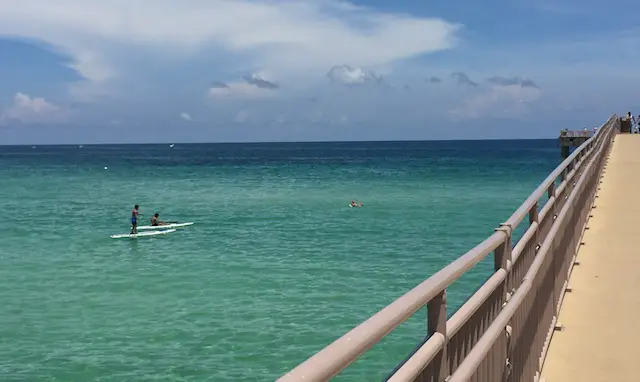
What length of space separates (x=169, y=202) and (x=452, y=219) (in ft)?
87.7

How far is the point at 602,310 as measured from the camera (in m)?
7.61

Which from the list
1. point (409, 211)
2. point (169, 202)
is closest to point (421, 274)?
point (409, 211)

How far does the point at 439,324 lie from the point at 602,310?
5063 mm

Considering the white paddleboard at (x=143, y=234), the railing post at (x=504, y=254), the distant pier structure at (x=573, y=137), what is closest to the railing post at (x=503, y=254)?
the railing post at (x=504, y=254)

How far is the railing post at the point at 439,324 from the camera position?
10.2 feet

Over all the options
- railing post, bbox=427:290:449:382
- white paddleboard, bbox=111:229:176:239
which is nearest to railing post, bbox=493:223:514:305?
railing post, bbox=427:290:449:382

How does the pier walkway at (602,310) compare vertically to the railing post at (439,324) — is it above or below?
below

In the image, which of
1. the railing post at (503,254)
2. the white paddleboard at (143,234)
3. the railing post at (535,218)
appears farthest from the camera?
the white paddleboard at (143,234)

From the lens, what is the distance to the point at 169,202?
5912cm

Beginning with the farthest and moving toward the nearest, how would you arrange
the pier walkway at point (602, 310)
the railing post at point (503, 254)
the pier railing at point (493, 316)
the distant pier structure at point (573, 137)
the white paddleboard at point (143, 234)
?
1. the distant pier structure at point (573, 137)
2. the white paddleboard at point (143, 234)
3. the pier walkway at point (602, 310)
4. the railing post at point (503, 254)
5. the pier railing at point (493, 316)

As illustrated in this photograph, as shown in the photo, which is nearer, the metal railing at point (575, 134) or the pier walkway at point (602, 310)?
the pier walkway at point (602, 310)

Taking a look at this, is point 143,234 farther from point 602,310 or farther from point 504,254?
point 504,254

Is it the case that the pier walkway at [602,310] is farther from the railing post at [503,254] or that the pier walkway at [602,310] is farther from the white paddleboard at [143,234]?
the white paddleboard at [143,234]

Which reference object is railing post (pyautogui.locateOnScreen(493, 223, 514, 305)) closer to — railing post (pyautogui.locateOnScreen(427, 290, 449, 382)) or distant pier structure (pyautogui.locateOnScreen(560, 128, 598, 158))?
railing post (pyautogui.locateOnScreen(427, 290, 449, 382))
